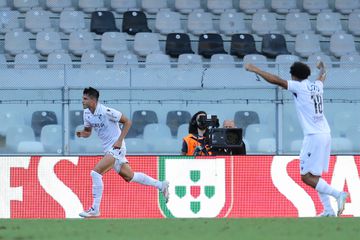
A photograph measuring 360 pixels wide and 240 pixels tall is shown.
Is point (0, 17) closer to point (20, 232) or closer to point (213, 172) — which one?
point (213, 172)

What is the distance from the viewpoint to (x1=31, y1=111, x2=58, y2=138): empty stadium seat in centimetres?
1797

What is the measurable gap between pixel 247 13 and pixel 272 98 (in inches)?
231

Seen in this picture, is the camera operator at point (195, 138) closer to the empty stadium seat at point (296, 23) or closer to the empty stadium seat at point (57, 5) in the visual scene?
the empty stadium seat at point (296, 23)

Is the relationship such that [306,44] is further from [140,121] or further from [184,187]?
[184,187]

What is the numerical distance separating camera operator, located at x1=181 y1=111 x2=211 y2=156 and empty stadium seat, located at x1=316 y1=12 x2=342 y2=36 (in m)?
6.49

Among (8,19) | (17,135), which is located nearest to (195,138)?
(17,135)

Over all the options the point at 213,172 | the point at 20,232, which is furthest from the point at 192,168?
the point at 20,232

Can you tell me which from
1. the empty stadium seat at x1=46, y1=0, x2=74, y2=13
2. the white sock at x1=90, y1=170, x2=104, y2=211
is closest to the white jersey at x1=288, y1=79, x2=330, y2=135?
the white sock at x1=90, y1=170, x2=104, y2=211

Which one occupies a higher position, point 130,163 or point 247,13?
point 247,13

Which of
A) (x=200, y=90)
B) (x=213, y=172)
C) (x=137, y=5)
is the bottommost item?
(x=213, y=172)

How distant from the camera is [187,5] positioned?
77.6 feet

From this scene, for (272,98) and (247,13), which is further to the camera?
(247,13)

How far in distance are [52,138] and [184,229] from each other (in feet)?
23.2

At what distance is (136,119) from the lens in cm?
1809
